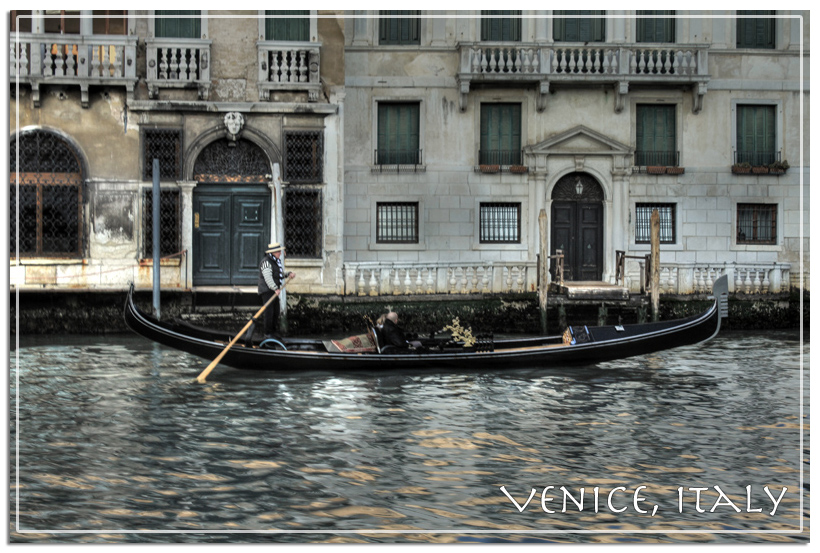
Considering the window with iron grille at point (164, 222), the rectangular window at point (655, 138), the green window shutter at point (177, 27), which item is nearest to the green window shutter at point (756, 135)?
the rectangular window at point (655, 138)

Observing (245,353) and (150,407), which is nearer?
(150,407)

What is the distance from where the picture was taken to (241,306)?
30.0 feet

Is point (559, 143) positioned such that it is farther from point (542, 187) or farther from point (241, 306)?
point (241, 306)

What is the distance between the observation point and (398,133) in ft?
39.3

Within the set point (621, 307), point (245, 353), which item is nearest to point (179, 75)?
point (245, 353)

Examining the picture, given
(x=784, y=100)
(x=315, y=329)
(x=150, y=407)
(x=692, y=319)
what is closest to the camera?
(x=150, y=407)

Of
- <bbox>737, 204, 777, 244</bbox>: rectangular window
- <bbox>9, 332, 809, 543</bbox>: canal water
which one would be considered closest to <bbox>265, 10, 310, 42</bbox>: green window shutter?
<bbox>9, 332, 809, 543</bbox>: canal water

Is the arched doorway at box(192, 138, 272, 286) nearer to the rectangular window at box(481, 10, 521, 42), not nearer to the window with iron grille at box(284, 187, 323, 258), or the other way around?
the window with iron grille at box(284, 187, 323, 258)

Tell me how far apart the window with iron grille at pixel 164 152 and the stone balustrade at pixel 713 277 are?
4726 millimetres

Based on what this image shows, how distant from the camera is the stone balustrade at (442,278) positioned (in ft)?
33.9

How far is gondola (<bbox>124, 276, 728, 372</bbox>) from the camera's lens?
788 centimetres

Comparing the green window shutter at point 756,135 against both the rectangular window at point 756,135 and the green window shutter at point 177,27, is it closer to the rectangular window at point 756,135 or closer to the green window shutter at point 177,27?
the rectangular window at point 756,135
